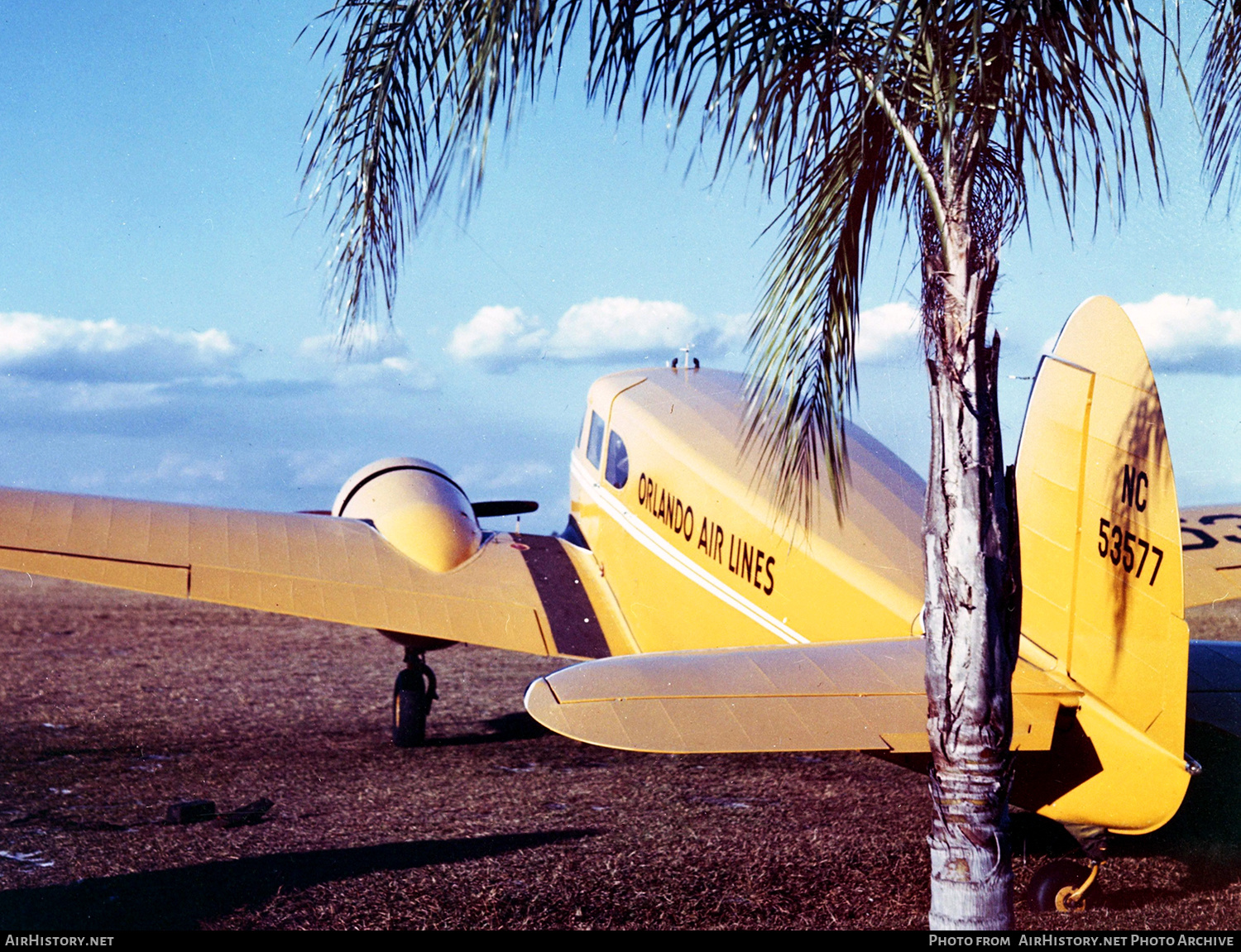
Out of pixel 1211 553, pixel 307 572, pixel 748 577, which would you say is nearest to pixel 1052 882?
pixel 748 577

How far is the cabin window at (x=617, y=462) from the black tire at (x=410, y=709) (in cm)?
243

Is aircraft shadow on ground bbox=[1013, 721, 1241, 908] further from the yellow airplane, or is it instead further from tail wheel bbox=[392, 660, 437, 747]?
tail wheel bbox=[392, 660, 437, 747]

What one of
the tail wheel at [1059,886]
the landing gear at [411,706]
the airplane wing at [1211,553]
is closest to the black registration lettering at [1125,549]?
the tail wheel at [1059,886]

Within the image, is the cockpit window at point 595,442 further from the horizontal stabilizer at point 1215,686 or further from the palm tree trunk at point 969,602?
the palm tree trunk at point 969,602

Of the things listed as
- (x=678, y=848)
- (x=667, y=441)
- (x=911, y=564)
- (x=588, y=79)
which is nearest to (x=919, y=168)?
(x=588, y=79)

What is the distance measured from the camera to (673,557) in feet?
25.7

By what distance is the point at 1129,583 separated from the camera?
4293mm

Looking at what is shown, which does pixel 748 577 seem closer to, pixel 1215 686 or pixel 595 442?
pixel 1215 686

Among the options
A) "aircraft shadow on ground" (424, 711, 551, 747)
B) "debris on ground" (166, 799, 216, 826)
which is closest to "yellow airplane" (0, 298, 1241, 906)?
"aircraft shadow on ground" (424, 711, 551, 747)

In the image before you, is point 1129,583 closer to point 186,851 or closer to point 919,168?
point 919,168

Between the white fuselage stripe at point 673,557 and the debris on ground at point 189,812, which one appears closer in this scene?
the debris on ground at point 189,812

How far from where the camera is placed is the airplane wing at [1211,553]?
814cm

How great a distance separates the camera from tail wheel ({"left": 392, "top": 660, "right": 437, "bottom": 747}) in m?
8.92

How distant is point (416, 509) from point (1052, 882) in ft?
20.8
